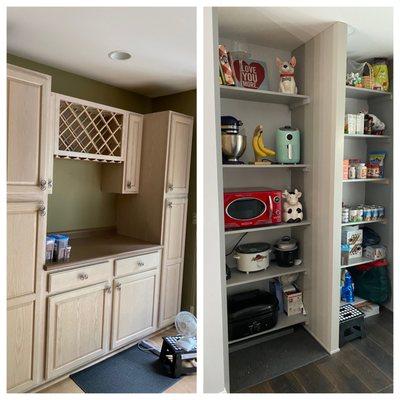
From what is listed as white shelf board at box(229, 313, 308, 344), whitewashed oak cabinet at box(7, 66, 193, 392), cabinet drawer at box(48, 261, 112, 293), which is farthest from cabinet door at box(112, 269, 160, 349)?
white shelf board at box(229, 313, 308, 344)

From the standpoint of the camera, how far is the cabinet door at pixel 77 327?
5.90 feet

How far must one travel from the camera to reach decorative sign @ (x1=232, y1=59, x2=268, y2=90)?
195 centimetres

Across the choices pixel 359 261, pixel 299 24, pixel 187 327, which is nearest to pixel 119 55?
pixel 299 24

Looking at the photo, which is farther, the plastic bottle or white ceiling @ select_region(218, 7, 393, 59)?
the plastic bottle

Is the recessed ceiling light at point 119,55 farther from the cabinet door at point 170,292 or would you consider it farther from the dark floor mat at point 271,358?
the dark floor mat at point 271,358

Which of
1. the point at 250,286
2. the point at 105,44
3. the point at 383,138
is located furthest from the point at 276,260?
the point at 105,44

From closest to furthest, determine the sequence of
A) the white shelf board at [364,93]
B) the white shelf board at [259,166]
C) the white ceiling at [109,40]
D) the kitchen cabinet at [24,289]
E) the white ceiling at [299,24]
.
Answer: the white ceiling at [109,40], the kitchen cabinet at [24,289], the white ceiling at [299,24], the white shelf board at [259,166], the white shelf board at [364,93]

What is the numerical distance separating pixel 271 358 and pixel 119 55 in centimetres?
210

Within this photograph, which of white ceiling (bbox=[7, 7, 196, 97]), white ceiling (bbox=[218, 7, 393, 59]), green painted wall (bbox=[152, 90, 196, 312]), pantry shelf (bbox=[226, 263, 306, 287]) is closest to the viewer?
white ceiling (bbox=[7, 7, 196, 97])

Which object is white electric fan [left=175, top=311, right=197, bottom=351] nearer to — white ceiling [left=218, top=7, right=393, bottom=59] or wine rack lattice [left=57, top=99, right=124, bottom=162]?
wine rack lattice [left=57, top=99, right=124, bottom=162]

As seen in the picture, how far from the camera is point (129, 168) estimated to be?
2426 mm

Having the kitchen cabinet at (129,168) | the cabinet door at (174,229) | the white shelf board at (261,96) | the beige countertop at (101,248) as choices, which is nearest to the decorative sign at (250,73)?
the white shelf board at (261,96)

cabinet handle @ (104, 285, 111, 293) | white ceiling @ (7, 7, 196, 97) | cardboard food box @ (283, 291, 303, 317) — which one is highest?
white ceiling @ (7, 7, 196, 97)

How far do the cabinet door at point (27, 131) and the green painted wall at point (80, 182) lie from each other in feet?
1.82
